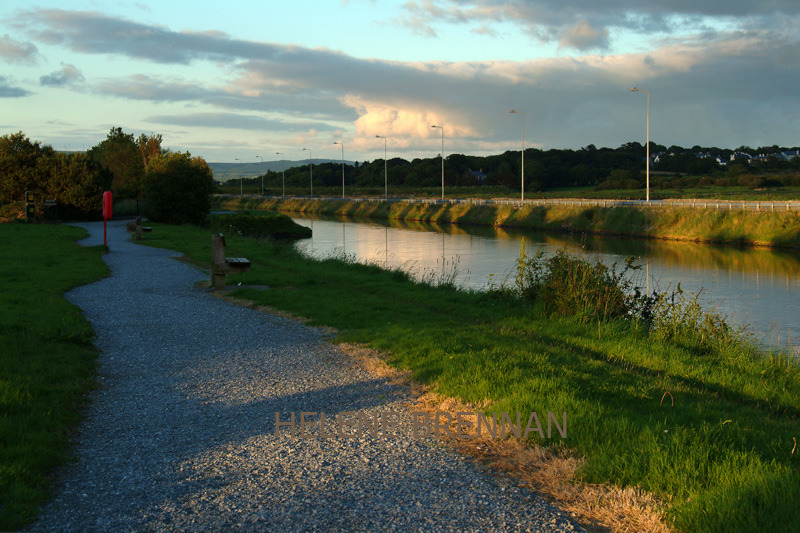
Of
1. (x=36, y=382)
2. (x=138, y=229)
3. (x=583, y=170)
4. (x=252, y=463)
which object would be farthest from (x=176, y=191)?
(x=583, y=170)

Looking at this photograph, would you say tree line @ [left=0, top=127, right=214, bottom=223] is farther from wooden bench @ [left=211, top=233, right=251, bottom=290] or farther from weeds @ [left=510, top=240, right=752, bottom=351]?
weeds @ [left=510, top=240, right=752, bottom=351]

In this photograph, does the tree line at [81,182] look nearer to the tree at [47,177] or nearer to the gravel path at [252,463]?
the tree at [47,177]

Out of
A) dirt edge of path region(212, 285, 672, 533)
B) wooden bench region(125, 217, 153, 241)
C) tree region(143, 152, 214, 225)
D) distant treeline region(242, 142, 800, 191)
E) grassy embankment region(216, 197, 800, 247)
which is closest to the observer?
dirt edge of path region(212, 285, 672, 533)

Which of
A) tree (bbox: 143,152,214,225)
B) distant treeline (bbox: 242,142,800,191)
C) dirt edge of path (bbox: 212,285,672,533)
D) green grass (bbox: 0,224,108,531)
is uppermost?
distant treeline (bbox: 242,142,800,191)

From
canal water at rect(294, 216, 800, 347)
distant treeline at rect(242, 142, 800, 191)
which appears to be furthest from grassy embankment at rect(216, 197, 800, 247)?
distant treeline at rect(242, 142, 800, 191)

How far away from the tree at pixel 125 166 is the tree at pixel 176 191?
14.3 m

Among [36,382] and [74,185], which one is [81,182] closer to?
[74,185]

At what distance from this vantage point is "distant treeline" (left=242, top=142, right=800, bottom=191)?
97.7m

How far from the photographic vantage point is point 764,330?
564 inches

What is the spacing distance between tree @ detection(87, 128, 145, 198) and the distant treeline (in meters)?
62.0

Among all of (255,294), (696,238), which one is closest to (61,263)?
(255,294)

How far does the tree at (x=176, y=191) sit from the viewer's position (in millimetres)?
44812

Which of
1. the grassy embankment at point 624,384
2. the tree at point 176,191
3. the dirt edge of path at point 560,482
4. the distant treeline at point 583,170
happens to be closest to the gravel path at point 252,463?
the dirt edge of path at point 560,482

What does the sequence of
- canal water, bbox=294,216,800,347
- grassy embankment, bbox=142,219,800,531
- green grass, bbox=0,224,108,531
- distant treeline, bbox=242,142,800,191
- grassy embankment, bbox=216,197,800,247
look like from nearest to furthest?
grassy embankment, bbox=142,219,800,531, green grass, bbox=0,224,108,531, canal water, bbox=294,216,800,347, grassy embankment, bbox=216,197,800,247, distant treeline, bbox=242,142,800,191
